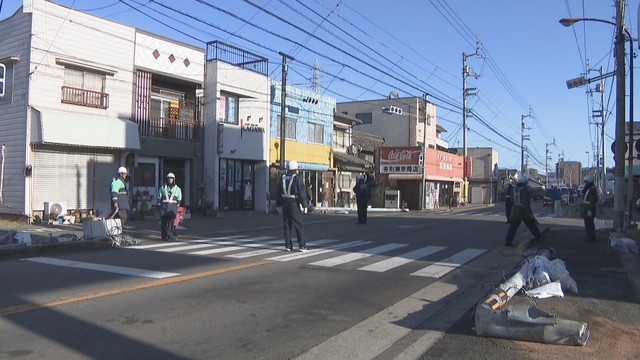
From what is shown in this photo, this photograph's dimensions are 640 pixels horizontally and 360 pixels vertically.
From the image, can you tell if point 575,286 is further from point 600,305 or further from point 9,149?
point 9,149

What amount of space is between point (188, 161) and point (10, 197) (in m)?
7.68

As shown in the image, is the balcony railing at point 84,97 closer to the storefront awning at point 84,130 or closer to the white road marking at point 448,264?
the storefront awning at point 84,130

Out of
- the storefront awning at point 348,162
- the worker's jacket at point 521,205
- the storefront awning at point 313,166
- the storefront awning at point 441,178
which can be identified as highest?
the storefront awning at point 348,162

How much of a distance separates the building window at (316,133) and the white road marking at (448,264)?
69.1 feet

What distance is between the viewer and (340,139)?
38094 mm

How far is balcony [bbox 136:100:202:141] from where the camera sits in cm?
2183

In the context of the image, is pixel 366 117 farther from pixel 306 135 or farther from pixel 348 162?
pixel 306 135

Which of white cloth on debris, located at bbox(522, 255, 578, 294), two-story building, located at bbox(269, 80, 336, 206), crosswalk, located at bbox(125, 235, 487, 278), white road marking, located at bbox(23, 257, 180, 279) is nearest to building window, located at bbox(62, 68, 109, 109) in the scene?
crosswalk, located at bbox(125, 235, 487, 278)

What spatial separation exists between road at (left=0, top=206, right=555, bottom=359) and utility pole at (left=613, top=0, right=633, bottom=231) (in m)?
5.42

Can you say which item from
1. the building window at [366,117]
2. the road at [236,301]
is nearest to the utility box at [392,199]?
the building window at [366,117]

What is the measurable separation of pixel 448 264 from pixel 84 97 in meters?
14.9

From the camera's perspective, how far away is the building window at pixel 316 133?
108ft

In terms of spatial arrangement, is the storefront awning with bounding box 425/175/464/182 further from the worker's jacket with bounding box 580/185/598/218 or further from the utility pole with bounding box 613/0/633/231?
the worker's jacket with bounding box 580/185/598/218

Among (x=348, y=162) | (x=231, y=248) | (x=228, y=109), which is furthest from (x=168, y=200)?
(x=348, y=162)
